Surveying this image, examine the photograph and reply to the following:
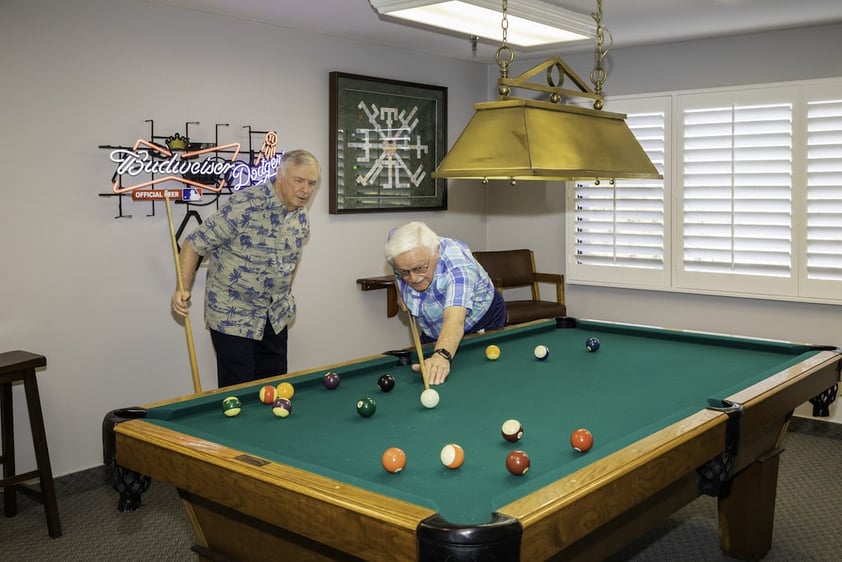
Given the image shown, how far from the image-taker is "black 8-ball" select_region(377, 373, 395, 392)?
260cm

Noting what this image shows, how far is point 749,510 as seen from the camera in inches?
122

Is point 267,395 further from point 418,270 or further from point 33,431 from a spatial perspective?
point 33,431

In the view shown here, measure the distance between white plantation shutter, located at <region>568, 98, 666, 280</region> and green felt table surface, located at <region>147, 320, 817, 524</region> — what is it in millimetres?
2026

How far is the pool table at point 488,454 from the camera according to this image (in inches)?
62.6

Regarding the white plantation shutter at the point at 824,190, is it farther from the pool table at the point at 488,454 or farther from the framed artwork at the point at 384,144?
the framed artwork at the point at 384,144

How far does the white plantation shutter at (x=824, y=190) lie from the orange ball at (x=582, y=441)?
332 centimetres

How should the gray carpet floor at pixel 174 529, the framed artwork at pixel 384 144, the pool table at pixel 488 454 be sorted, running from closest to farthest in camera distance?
1. the pool table at pixel 488 454
2. the gray carpet floor at pixel 174 529
3. the framed artwork at pixel 384 144

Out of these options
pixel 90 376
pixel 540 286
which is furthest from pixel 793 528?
pixel 90 376

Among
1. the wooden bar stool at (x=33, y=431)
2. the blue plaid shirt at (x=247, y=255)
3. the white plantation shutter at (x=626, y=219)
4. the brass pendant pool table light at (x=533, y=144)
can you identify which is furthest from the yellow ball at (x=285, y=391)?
the white plantation shutter at (x=626, y=219)

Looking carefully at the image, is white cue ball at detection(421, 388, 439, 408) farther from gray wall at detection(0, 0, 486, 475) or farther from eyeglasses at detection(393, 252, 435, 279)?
gray wall at detection(0, 0, 486, 475)

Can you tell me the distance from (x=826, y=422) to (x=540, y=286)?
2.12 m

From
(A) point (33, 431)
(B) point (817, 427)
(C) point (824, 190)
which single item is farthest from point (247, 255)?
(B) point (817, 427)

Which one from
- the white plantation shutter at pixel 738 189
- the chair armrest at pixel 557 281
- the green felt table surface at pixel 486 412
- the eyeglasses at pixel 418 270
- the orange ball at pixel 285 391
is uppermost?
the white plantation shutter at pixel 738 189

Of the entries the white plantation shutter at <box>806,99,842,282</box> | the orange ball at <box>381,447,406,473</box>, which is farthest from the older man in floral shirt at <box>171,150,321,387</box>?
the white plantation shutter at <box>806,99,842,282</box>
